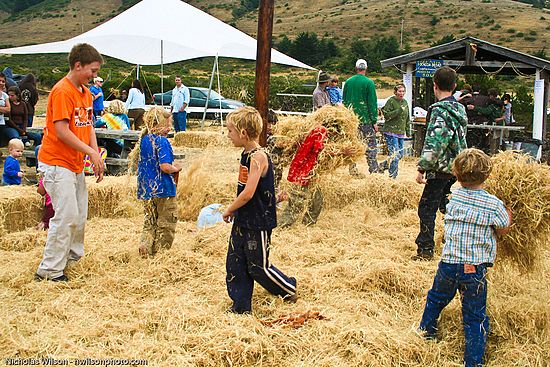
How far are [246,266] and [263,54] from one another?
2637mm

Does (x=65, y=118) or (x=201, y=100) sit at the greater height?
(x=65, y=118)

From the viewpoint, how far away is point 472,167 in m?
3.63

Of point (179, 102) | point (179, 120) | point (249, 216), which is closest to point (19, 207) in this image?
point (249, 216)

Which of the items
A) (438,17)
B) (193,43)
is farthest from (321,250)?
(438,17)

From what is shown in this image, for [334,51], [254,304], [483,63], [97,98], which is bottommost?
[254,304]

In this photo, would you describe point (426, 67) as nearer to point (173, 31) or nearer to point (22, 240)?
point (173, 31)

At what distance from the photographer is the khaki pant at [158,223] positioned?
5.49 m

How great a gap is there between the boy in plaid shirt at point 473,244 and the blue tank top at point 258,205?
1.25 m

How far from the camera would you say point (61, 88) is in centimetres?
468

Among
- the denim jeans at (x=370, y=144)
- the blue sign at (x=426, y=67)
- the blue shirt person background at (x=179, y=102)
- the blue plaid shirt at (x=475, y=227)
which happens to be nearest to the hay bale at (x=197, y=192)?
the denim jeans at (x=370, y=144)

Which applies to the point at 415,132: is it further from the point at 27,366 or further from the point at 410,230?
the point at 27,366

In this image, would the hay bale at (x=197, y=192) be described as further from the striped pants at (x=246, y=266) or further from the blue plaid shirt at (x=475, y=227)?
the blue plaid shirt at (x=475, y=227)

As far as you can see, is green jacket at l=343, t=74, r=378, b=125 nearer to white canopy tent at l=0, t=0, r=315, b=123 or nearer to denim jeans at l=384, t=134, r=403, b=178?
denim jeans at l=384, t=134, r=403, b=178

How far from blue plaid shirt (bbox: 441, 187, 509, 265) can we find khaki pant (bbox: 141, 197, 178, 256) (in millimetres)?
2777
